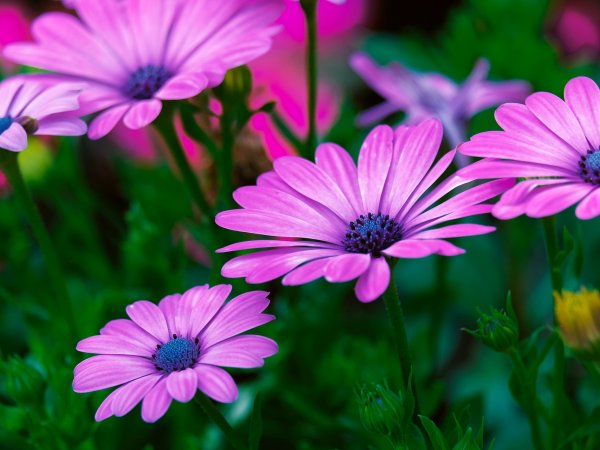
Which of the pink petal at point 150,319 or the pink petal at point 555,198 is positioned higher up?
the pink petal at point 555,198

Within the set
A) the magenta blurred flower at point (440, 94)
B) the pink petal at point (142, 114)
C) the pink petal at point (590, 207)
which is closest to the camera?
the pink petal at point (590, 207)

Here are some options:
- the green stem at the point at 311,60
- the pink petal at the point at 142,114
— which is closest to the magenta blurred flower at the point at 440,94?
the green stem at the point at 311,60

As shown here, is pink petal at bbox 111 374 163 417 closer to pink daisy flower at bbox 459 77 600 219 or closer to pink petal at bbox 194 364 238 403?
pink petal at bbox 194 364 238 403

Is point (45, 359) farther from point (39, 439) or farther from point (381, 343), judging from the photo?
point (381, 343)

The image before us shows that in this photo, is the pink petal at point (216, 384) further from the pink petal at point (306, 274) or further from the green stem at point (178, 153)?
the green stem at point (178, 153)

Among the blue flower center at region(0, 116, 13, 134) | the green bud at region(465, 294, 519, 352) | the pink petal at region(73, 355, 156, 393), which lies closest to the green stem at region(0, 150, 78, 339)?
the blue flower center at region(0, 116, 13, 134)

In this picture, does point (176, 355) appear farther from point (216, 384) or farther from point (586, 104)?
point (586, 104)
